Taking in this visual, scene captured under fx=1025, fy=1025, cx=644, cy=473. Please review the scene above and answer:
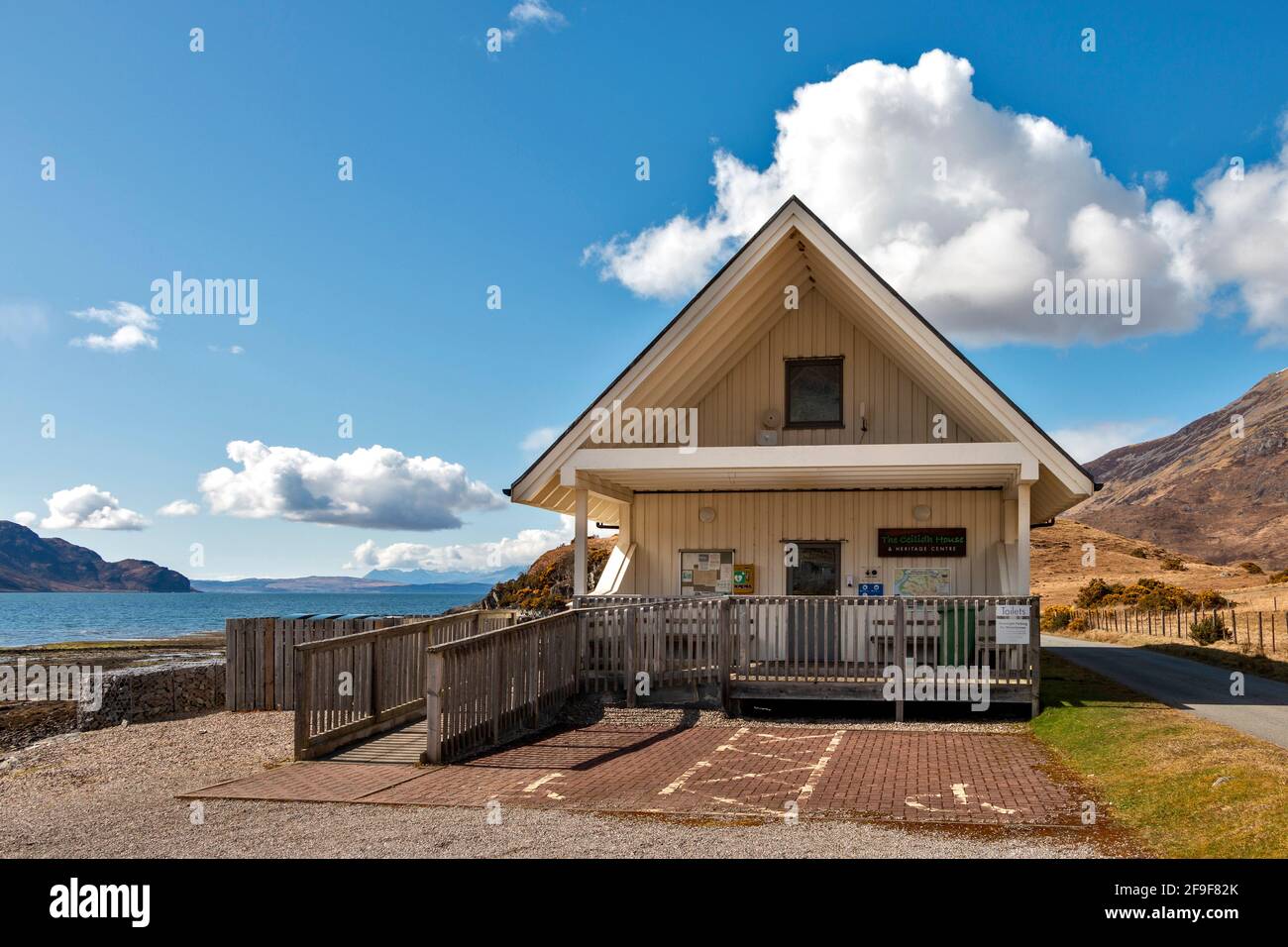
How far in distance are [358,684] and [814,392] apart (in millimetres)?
9811

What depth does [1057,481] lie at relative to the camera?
15922 mm

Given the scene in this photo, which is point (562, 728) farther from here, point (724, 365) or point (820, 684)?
point (724, 365)

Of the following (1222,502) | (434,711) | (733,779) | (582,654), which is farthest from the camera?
(1222,502)

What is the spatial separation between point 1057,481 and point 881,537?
3.66 metres

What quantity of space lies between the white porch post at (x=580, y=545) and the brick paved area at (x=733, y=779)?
393 cm

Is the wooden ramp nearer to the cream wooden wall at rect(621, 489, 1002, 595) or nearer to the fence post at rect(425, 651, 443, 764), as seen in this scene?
the fence post at rect(425, 651, 443, 764)

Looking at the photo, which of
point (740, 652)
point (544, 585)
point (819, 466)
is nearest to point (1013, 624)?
point (819, 466)

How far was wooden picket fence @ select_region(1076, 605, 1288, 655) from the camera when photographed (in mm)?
28372

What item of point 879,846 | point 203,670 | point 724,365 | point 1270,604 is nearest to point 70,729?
point 203,670

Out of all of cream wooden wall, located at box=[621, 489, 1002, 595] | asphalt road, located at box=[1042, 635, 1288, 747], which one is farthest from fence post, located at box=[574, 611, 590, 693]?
asphalt road, located at box=[1042, 635, 1288, 747]

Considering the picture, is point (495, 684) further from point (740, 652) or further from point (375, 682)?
point (740, 652)

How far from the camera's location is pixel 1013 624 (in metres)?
14.1

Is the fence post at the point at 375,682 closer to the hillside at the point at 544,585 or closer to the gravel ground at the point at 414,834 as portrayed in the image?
the gravel ground at the point at 414,834
